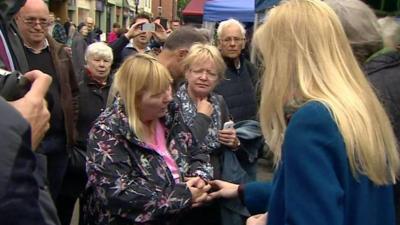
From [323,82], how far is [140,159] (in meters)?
1.13

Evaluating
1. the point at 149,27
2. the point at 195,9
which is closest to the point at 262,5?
the point at 149,27

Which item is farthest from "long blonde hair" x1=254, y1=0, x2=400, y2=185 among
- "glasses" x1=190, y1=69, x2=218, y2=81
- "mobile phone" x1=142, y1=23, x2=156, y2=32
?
"mobile phone" x1=142, y1=23, x2=156, y2=32

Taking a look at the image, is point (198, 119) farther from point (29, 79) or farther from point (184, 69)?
point (29, 79)

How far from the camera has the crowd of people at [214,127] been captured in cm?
157

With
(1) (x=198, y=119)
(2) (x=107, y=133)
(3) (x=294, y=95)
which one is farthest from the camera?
(1) (x=198, y=119)

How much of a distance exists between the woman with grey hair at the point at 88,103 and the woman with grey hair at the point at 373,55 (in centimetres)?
207

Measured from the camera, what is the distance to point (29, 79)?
1.66 m

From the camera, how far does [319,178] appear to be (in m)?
1.56

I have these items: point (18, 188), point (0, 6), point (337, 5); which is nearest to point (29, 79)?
point (0, 6)

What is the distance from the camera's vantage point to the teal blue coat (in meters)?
1.56

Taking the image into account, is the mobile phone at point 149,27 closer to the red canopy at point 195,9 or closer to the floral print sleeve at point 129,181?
the floral print sleeve at point 129,181

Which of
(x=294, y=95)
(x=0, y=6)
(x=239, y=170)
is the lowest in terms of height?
(x=239, y=170)

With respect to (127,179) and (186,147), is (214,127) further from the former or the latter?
(127,179)

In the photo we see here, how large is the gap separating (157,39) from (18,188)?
6313 millimetres
